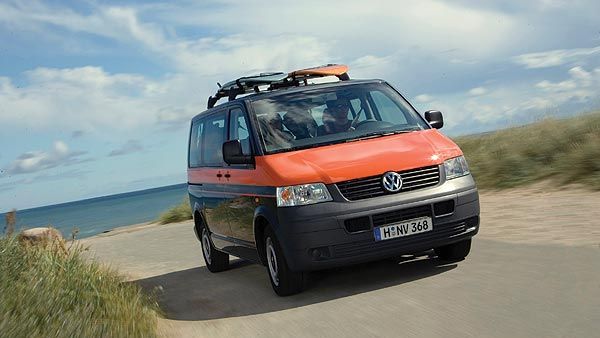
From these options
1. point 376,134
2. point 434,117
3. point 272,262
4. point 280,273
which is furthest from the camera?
point 434,117

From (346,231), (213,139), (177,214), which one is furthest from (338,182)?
(177,214)

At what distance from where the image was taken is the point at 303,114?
827 cm

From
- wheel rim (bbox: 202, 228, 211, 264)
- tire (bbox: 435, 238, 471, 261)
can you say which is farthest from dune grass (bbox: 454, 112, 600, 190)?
wheel rim (bbox: 202, 228, 211, 264)

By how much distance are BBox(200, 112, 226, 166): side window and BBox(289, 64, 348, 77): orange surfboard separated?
3.22 ft

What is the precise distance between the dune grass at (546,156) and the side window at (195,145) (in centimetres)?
578

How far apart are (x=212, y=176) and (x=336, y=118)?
2.12m

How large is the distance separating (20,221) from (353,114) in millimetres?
4534

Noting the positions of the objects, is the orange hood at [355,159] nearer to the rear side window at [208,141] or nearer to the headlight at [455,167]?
the headlight at [455,167]

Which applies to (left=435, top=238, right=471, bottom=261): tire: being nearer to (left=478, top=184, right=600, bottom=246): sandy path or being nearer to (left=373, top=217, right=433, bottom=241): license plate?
(left=373, top=217, right=433, bottom=241): license plate

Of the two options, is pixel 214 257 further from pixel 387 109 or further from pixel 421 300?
pixel 421 300

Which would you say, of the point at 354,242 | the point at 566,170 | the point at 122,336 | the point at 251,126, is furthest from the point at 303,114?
the point at 566,170

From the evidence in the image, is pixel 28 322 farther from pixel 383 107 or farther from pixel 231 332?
pixel 383 107

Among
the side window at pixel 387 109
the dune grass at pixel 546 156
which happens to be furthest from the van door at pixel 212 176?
the dune grass at pixel 546 156

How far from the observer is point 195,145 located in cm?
1112
